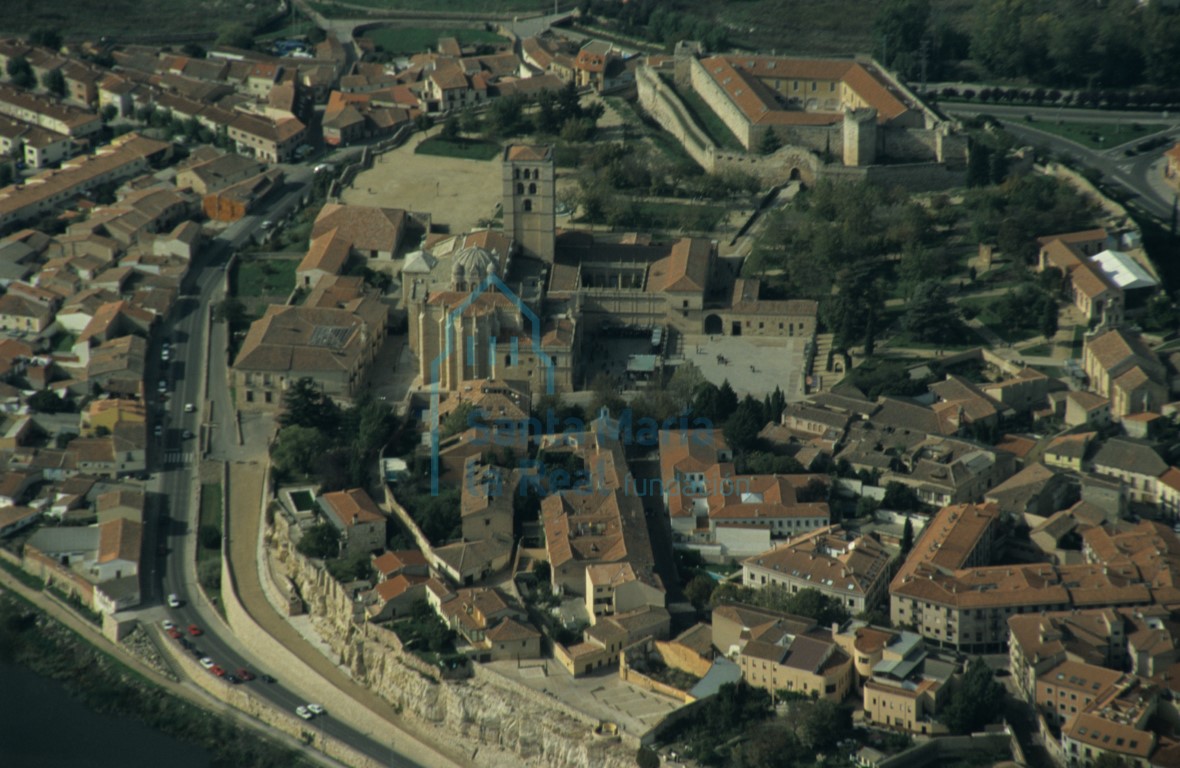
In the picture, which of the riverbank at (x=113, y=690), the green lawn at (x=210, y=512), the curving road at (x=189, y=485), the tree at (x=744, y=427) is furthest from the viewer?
the green lawn at (x=210, y=512)

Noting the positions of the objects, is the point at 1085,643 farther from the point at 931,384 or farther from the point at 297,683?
the point at 297,683

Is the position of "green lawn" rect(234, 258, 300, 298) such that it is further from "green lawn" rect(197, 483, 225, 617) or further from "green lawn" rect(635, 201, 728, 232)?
"green lawn" rect(635, 201, 728, 232)

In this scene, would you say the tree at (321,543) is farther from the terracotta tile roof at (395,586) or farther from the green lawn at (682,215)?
the green lawn at (682,215)

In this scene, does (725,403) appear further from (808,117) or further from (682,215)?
(808,117)

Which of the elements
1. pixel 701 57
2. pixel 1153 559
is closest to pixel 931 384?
pixel 1153 559

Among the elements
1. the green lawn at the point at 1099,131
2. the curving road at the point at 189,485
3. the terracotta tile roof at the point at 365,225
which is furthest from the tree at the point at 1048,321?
the curving road at the point at 189,485

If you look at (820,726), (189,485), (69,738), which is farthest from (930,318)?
(69,738)
